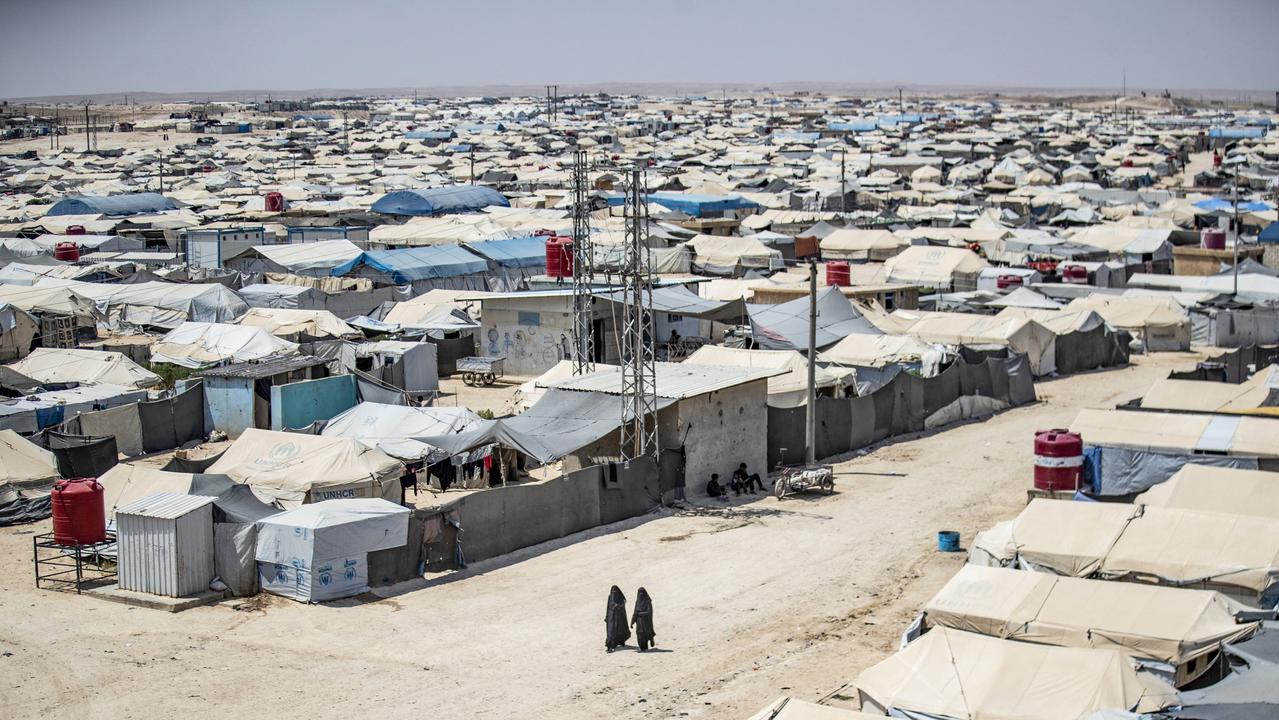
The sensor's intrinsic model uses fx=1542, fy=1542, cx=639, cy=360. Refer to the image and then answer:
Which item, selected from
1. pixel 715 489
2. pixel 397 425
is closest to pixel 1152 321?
pixel 715 489

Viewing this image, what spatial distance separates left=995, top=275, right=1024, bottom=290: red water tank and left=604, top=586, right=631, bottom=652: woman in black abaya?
26.1 meters

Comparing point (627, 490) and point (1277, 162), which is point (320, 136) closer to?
point (1277, 162)

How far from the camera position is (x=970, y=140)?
11162 cm

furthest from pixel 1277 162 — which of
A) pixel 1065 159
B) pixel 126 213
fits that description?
pixel 126 213

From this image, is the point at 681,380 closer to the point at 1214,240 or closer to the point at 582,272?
the point at 582,272

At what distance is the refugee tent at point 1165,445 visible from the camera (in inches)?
754

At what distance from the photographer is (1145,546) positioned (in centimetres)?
1543

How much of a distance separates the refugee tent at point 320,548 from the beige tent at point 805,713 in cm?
651

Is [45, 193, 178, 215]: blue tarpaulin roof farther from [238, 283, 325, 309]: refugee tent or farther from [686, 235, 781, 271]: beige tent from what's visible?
[686, 235, 781, 271]: beige tent

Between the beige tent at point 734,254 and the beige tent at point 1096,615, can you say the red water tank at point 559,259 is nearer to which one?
the beige tent at point 734,254

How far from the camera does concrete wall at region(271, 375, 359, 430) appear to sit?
24016 millimetres

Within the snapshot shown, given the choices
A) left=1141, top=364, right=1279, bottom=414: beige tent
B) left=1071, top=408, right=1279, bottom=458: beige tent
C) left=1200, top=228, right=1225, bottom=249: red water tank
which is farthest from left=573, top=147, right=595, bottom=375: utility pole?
left=1200, top=228, right=1225, bottom=249: red water tank

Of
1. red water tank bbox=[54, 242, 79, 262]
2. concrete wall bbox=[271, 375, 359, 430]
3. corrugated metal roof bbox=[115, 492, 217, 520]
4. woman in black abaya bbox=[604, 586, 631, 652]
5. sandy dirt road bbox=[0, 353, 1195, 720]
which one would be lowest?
sandy dirt road bbox=[0, 353, 1195, 720]

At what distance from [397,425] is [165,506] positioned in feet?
19.1
